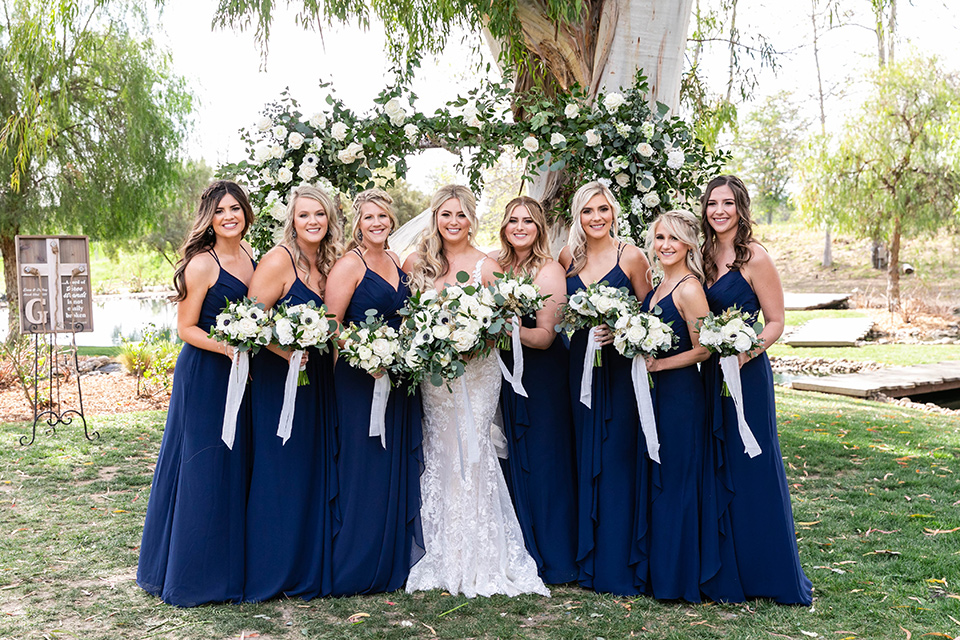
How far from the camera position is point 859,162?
22.8m

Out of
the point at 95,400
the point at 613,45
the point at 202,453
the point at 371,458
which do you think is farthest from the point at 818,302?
the point at 202,453

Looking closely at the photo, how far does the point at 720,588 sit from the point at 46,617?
12.5 feet

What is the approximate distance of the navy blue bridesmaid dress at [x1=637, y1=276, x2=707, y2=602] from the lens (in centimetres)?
455

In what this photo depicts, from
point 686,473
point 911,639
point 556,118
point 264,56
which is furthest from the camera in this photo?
point 264,56

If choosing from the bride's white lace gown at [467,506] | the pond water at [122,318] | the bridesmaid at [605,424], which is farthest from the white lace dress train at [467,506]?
the pond water at [122,318]

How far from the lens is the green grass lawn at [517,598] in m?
4.16

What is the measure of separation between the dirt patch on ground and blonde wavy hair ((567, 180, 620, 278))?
8.57 meters

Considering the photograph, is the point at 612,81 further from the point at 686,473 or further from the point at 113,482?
the point at 113,482

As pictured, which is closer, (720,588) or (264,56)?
(720,588)

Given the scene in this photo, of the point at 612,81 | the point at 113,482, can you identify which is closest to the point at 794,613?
the point at 612,81

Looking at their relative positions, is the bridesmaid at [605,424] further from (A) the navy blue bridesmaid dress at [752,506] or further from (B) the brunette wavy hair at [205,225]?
(B) the brunette wavy hair at [205,225]

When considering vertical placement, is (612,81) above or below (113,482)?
above

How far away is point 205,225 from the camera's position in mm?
4660

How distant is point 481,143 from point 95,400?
9.13 meters
